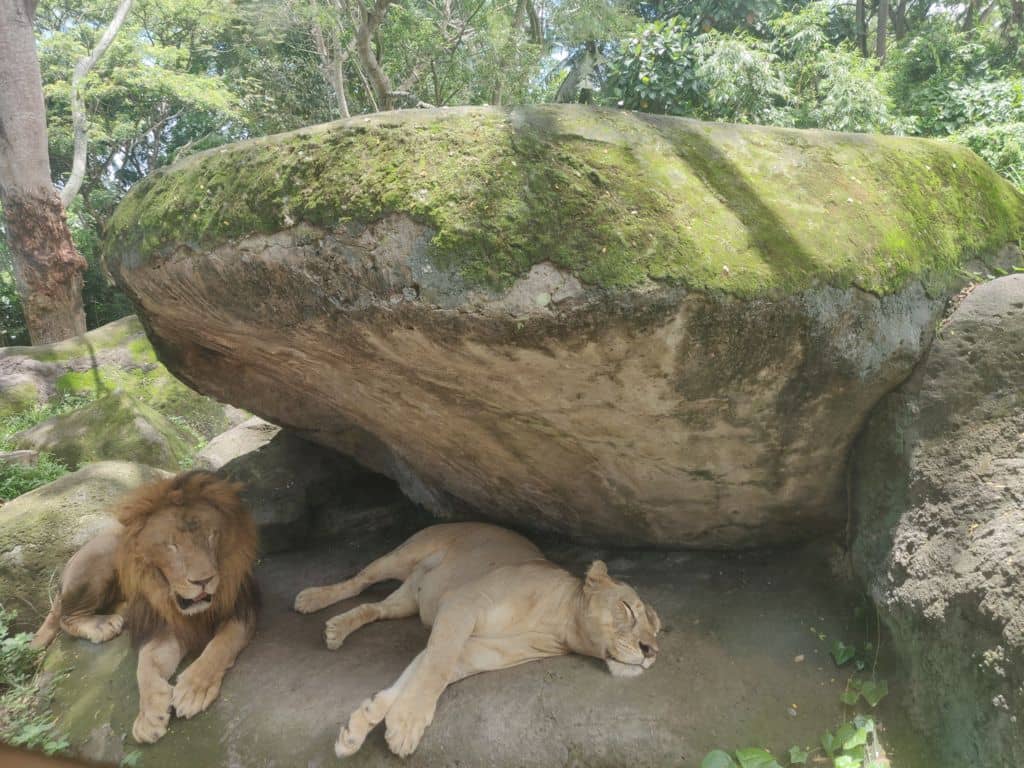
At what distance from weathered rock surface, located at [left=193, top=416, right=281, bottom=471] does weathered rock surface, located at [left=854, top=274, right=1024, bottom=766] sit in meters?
4.54

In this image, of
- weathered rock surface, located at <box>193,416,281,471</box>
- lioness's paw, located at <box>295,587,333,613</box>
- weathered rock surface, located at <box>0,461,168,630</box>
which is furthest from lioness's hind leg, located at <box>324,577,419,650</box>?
weathered rock surface, located at <box>193,416,281,471</box>

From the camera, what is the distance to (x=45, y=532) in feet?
14.6

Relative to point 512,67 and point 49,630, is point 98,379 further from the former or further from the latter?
point 512,67

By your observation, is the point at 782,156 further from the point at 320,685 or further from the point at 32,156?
the point at 32,156

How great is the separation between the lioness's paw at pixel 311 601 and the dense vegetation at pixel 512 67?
5.68 metres

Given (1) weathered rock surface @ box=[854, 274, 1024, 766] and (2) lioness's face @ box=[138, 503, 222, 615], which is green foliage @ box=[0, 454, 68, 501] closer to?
(2) lioness's face @ box=[138, 503, 222, 615]

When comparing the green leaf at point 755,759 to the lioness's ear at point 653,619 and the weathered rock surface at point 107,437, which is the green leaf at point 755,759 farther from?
the weathered rock surface at point 107,437

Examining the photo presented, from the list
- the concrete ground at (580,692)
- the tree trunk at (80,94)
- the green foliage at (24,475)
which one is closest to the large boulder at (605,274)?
the concrete ground at (580,692)

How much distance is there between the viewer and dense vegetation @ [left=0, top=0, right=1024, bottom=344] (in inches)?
350

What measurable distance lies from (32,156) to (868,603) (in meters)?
10.8

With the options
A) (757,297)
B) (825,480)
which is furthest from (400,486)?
(757,297)

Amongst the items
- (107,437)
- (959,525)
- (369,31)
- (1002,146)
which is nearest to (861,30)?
(1002,146)

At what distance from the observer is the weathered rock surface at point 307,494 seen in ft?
16.4

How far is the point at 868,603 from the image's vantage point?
308 cm
